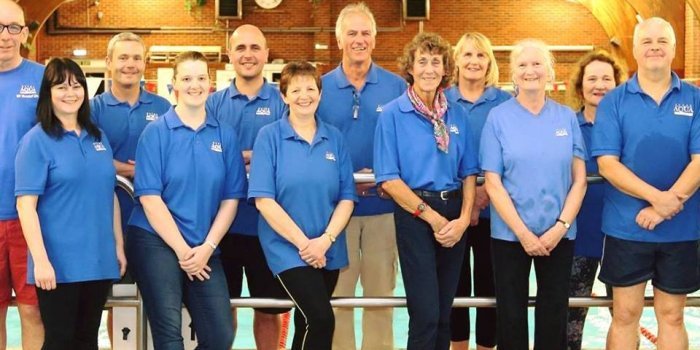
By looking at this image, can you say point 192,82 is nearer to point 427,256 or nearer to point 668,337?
point 427,256

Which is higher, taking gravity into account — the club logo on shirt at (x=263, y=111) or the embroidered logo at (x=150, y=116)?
the club logo on shirt at (x=263, y=111)

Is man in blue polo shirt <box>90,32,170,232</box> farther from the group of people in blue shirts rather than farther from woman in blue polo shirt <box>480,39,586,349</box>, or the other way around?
woman in blue polo shirt <box>480,39,586,349</box>

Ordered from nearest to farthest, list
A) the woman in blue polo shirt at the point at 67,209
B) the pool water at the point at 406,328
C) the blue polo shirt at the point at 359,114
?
1. the woman in blue polo shirt at the point at 67,209
2. the blue polo shirt at the point at 359,114
3. the pool water at the point at 406,328

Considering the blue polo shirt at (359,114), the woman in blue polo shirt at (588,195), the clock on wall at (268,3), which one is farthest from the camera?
the clock on wall at (268,3)

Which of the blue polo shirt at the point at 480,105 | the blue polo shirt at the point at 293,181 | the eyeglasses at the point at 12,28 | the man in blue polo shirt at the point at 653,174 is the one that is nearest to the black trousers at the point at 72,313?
the blue polo shirt at the point at 293,181

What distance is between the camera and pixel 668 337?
13.2 feet

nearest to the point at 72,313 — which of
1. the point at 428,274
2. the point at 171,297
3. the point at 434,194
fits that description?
the point at 171,297

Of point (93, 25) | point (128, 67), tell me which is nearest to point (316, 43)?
point (93, 25)

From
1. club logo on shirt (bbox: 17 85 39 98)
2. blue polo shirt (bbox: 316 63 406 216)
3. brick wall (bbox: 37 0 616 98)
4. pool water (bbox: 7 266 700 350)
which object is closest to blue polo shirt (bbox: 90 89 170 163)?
club logo on shirt (bbox: 17 85 39 98)

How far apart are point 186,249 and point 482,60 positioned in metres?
1.91

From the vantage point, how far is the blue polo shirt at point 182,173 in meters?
3.81

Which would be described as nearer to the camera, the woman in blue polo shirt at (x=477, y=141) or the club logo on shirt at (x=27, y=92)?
the club logo on shirt at (x=27, y=92)

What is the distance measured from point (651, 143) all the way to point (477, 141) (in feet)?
3.25

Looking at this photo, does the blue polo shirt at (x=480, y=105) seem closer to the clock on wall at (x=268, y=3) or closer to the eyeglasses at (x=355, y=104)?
the eyeglasses at (x=355, y=104)
